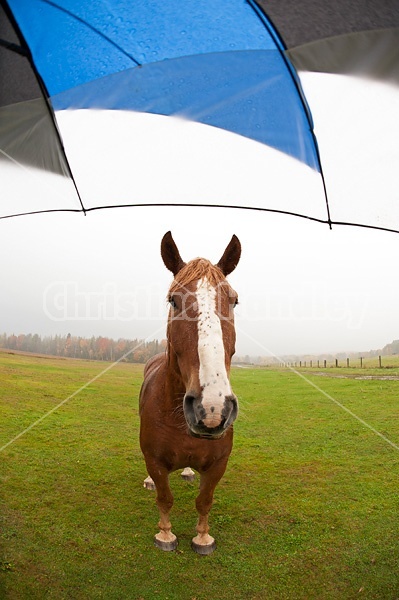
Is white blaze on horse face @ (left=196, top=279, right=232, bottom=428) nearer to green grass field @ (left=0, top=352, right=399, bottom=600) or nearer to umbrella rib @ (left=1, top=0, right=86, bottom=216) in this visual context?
green grass field @ (left=0, top=352, right=399, bottom=600)

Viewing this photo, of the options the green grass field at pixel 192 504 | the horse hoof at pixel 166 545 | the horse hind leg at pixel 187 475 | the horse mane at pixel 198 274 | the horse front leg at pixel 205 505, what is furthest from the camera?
the horse hind leg at pixel 187 475

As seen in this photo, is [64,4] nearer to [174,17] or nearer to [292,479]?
[174,17]

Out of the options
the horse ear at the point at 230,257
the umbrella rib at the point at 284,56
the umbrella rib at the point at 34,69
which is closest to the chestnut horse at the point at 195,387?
the horse ear at the point at 230,257

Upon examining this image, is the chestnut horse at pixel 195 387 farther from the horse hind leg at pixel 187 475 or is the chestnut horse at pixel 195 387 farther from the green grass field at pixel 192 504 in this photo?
the horse hind leg at pixel 187 475

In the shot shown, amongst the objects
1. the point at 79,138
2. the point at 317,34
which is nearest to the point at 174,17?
the point at 317,34

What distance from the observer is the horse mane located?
2361 mm

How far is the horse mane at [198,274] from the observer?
236cm

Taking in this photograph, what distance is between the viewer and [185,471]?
477 cm

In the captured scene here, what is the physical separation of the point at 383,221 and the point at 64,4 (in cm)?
309

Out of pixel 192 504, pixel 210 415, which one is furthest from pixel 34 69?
pixel 192 504

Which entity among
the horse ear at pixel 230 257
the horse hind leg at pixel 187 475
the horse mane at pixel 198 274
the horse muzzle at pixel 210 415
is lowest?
the horse hind leg at pixel 187 475

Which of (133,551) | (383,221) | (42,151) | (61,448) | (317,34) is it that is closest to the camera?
(317,34)

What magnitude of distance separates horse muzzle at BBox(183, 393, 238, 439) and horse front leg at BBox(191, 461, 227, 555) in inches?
51.4

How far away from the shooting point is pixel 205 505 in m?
3.20
